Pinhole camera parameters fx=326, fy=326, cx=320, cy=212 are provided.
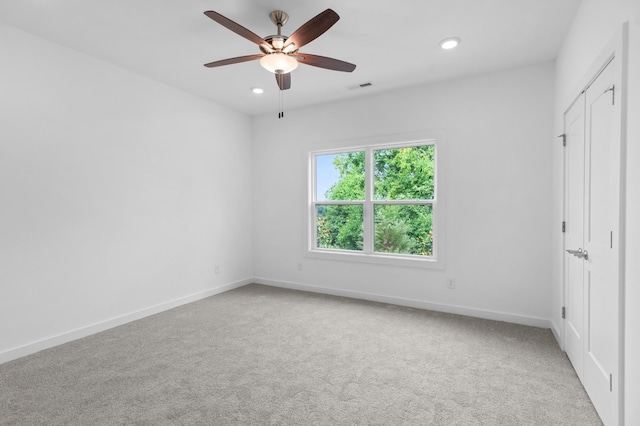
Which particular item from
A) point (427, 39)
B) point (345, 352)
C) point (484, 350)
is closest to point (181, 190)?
point (345, 352)

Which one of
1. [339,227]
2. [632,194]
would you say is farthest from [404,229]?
[632,194]

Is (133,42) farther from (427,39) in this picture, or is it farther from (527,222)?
(527,222)

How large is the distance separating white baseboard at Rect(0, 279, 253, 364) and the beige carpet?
0.10 m

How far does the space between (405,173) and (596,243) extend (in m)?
2.38

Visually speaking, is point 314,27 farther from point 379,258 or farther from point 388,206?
point 379,258

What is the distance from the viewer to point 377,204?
14.2 ft

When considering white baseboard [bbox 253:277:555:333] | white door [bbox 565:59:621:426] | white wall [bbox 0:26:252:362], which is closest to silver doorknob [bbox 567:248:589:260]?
white door [bbox 565:59:621:426]

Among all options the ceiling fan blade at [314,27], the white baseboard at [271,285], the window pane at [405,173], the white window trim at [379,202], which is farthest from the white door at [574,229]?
the ceiling fan blade at [314,27]

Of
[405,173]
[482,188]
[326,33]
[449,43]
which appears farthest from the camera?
[405,173]

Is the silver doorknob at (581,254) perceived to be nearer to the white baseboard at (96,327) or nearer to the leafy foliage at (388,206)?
the leafy foliage at (388,206)

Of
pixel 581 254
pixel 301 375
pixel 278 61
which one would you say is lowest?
pixel 301 375

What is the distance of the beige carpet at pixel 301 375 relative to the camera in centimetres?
195

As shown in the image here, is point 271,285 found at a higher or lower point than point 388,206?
lower

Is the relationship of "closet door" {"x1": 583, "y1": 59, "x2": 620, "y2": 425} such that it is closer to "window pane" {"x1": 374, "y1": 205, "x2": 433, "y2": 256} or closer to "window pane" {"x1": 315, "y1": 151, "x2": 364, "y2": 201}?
"window pane" {"x1": 374, "y1": 205, "x2": 433, "y2": 256}
